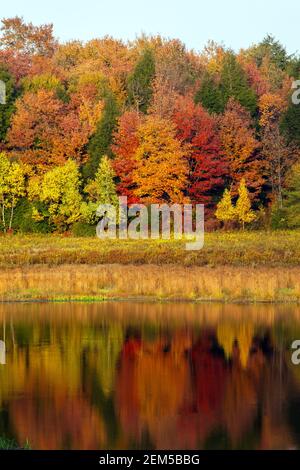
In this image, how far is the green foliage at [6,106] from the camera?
62.3m

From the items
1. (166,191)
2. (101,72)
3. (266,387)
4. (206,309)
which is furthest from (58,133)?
(266,387)

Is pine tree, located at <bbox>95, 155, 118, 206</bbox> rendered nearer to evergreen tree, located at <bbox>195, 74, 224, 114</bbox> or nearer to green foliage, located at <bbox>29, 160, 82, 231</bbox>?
green foliage, located at <bbox>29, 160, 82, 231</bbox>

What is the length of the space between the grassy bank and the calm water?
8077 mm

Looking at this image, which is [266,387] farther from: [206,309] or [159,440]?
[206,309]

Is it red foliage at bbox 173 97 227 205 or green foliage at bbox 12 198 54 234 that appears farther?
red foliage at bbox 173 97 227 205

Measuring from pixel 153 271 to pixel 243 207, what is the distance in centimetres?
2283

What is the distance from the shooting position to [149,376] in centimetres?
2039

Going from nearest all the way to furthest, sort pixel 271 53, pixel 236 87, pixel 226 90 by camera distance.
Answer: pixel 226 90
pixel 236 87
pixel 271 53

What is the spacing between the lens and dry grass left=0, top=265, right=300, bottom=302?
30953mm

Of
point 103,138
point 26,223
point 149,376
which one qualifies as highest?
point 103,138

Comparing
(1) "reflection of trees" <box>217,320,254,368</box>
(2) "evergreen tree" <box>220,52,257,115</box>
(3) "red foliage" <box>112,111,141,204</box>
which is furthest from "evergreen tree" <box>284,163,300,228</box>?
(1) "reflection of trees" <box>217,320,254,368</box>

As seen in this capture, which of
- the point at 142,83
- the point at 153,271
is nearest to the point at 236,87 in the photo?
the point at 142,83

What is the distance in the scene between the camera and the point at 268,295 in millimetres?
30719

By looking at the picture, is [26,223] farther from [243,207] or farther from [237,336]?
[237,336]
